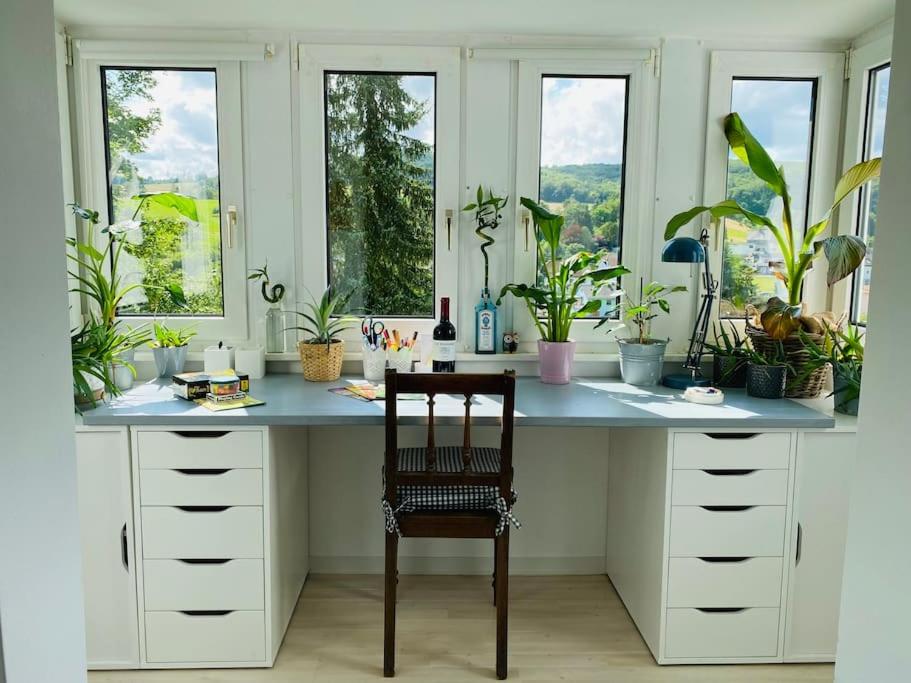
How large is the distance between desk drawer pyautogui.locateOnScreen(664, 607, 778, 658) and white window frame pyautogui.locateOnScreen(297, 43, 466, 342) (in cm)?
139

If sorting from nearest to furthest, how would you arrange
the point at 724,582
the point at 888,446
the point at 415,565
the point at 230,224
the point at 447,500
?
1. the point at 888,446
2. the point at 447,500
3. the point at 724,582
4. the point at 230,224
5. the point at 415,565

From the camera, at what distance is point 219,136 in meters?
2.80

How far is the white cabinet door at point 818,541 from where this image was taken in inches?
91.0

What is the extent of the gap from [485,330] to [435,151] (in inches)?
30.5

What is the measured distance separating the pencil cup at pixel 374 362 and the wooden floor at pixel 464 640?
2.98 feet

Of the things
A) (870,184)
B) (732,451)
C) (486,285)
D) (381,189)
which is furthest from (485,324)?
(870,184)

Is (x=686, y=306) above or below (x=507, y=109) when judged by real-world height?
below

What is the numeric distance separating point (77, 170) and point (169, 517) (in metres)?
1.52

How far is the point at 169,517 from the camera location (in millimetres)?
2258

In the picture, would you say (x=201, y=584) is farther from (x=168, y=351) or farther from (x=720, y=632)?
(x=720, y=632)

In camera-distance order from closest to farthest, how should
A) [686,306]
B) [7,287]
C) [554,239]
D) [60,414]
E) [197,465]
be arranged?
[7,287], [60,414], [197,465], [554,239], [686,306]

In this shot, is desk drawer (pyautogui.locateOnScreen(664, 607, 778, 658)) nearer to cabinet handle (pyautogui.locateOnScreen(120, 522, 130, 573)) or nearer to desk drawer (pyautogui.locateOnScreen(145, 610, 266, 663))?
desk drawer (pyautogui.locateOnScreen(145, 610, 266, 663))

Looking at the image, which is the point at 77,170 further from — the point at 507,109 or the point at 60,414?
the point at 60,414

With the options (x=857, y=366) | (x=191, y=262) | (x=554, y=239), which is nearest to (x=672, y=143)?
(x=554, y=239)
